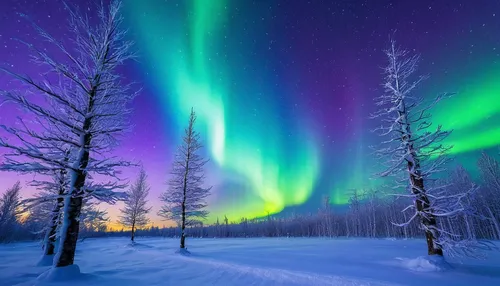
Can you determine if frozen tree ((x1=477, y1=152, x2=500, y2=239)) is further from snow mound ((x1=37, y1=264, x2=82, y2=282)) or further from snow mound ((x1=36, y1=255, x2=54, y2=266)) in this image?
snow mound ((x1=36, y1=255, x2=54, y2=266))

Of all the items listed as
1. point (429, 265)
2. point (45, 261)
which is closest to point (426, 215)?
point (429, 265)

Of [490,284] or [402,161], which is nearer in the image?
[490,284]

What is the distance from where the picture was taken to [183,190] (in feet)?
69.4

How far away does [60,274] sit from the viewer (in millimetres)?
6094

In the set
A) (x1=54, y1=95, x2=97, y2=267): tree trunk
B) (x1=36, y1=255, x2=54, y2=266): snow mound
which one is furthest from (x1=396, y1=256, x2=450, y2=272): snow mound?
(x1=36, y1=255, x2=54, y2=266): snow mound

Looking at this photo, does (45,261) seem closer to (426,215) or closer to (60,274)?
(60,274)

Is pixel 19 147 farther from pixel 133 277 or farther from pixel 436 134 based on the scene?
pixel 436 134

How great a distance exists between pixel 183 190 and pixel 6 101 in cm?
1635

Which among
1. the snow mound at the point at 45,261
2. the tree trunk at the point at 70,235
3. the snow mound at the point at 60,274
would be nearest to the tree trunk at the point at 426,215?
the snow mound at the point at 60,274

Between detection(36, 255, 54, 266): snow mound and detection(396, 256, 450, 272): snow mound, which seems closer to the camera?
detection(396, 256, 450, 272): snow mound

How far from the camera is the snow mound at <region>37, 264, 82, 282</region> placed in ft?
19.4

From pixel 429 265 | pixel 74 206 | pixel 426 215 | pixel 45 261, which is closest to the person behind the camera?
pixel 74 206

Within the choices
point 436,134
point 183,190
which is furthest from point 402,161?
point 183,190

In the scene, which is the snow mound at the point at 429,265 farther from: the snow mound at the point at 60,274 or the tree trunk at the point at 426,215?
the snow mound at the point at 60,274
